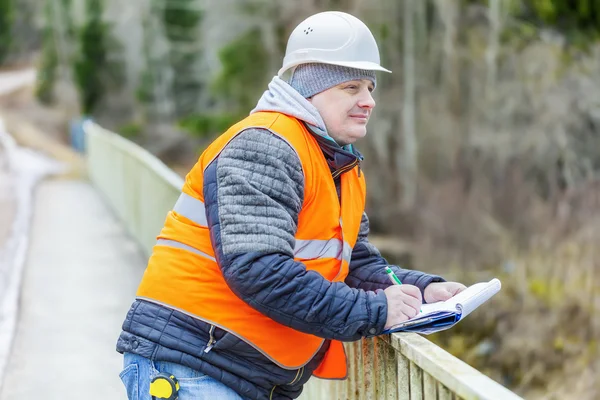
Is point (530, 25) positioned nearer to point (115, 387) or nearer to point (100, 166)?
point (100, 166)

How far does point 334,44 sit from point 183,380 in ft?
3.47

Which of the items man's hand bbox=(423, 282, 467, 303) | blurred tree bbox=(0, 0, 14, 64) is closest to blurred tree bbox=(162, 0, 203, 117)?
blurred tree bbox=(0, 0, 14, 64)

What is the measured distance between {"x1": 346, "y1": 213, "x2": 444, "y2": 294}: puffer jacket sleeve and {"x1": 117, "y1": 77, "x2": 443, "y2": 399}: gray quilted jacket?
46cm

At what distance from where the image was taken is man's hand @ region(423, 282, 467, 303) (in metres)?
2.91

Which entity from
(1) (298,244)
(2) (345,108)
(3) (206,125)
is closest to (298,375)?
(1) (298,244)

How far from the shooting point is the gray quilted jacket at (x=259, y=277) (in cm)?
230

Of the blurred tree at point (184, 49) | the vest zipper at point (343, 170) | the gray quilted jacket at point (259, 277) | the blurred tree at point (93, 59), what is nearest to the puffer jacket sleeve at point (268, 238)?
the gray quilted jacket at point (259, 277)

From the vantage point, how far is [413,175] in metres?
28.2

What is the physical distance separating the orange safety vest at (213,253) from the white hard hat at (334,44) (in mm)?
213

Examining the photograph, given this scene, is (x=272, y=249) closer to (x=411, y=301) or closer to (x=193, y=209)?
(x=193, y=209)

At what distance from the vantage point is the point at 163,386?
252 cm

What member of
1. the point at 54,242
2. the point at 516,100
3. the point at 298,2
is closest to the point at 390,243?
the point at 516,100

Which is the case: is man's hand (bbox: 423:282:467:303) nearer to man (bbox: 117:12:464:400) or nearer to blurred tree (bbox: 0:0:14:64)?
man (bbox: 117:12:464:400)

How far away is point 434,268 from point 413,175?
704 centimetres
